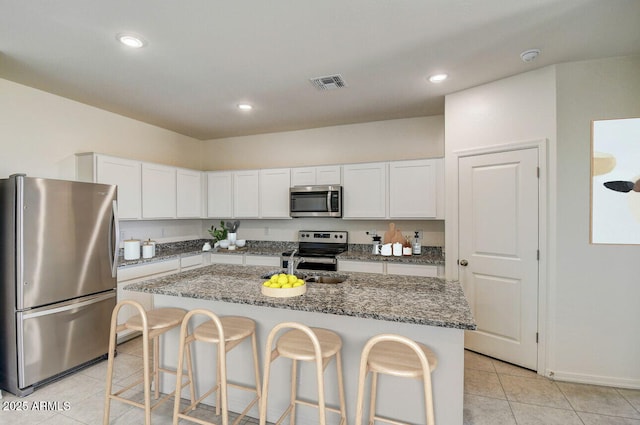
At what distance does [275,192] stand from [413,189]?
1.95m

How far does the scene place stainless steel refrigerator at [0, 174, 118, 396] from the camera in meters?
2.51

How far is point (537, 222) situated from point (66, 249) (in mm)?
4177

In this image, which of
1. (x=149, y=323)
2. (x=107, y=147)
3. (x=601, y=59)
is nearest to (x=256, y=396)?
(x=149, y=323)

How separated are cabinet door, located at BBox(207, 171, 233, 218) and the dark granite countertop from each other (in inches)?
91.6

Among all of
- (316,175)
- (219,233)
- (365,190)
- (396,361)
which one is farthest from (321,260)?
(396,361)

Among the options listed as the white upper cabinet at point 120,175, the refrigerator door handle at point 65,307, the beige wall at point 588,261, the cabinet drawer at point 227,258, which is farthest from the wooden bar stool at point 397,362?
the white upper cabinet at point 120,175

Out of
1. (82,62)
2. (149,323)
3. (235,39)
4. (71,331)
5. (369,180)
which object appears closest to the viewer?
(149,323)

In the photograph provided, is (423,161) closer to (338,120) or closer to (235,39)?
(338,120)

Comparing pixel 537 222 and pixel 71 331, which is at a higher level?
pixel 537 222

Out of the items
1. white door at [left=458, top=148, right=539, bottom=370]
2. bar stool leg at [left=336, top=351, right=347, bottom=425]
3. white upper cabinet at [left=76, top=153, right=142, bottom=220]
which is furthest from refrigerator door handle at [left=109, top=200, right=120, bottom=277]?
white door at [left=458, top=148, right=539, bottom=370]

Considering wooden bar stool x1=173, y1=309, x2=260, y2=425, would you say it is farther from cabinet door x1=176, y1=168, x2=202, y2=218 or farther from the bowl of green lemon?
cabinet door x1=176, y1=168, x2=202, y2=218

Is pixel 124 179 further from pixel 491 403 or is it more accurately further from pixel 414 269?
pixel 491 403

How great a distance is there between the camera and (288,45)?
239 centimetres

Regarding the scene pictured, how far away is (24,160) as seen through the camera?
315 centimetres
